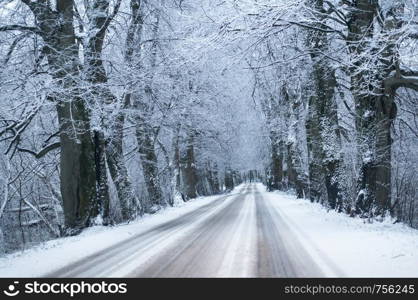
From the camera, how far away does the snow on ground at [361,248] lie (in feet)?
26.6

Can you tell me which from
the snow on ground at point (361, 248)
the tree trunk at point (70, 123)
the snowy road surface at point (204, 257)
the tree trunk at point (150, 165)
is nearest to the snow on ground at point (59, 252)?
the snowy road surface at point (204, 257)

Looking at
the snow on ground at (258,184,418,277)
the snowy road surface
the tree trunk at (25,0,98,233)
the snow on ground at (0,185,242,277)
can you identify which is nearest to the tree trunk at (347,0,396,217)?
the snow on ground at (258,184,418,277)

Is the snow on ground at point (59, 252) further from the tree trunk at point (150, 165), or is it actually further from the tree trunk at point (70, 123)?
the tree trunk at point (150, 165)

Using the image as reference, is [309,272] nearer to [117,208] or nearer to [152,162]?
[117,208]

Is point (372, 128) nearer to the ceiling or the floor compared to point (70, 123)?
nearer to the floor

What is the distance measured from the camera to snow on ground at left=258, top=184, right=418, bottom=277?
26.6 feet

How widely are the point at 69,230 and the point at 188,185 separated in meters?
29.1

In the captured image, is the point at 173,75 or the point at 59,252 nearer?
the point at 59,252

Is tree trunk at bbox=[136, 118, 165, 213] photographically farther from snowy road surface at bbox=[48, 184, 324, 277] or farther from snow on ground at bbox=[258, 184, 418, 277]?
snow on ground at bbox=[258, 184, 418, 277]

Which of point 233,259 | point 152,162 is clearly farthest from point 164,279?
point 152,162

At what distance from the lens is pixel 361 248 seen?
412 inches

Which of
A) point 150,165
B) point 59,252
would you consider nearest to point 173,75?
point 150,165

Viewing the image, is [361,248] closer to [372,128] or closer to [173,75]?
[372,128]

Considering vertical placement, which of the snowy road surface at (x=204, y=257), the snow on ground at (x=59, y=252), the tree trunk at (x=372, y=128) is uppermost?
the tree trunk at (x=372, y=128)
